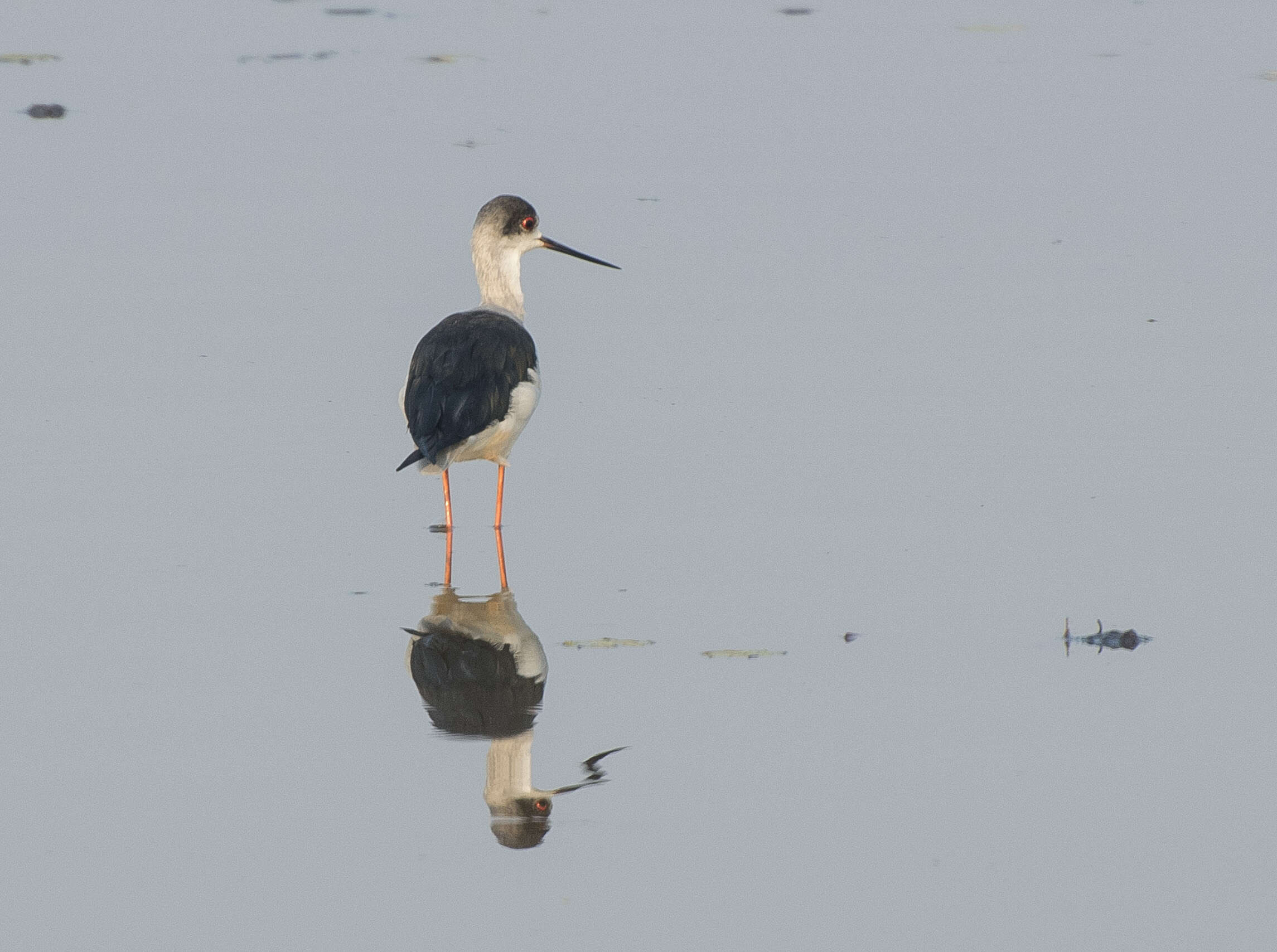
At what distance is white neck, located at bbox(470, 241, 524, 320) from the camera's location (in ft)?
27.8

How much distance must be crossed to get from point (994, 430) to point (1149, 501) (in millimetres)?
881

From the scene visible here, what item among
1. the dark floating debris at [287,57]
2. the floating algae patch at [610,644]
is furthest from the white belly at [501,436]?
the dark floating debris at [287,57]

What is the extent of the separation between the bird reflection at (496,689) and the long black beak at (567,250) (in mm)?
2742

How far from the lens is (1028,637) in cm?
564

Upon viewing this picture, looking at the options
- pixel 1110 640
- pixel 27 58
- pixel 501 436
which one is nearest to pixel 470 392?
pixel 501 436

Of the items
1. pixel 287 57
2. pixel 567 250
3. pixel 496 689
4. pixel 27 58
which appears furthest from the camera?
pixel 287 57

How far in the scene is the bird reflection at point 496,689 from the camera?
464 cm

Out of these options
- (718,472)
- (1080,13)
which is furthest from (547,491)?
(1080,13)

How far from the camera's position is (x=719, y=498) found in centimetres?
687

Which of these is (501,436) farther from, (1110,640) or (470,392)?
(1110,640)

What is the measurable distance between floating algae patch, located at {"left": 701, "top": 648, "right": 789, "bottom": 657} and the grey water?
0.02m

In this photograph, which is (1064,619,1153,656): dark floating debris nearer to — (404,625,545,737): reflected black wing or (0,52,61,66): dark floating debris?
(404,625,545,737): reflected black wing

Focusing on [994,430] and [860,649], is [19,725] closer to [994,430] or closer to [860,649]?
[860,649]

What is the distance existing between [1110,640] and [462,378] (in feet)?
8.37
